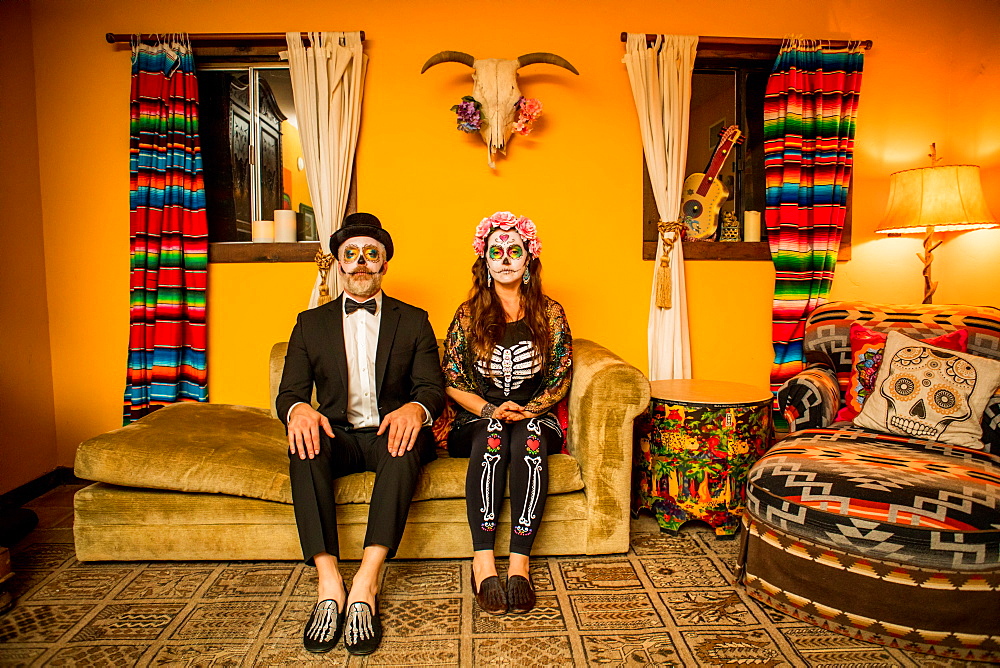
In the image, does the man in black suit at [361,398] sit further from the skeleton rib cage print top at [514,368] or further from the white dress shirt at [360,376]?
the skeleton rib cage print top at [514,368]

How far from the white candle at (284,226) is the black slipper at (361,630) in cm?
211

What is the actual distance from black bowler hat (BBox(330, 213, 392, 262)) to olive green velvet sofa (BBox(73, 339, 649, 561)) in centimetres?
88

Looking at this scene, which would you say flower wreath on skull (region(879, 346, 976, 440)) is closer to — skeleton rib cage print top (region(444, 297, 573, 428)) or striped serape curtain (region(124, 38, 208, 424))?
skeleton rib cage print top (region(444, 297, 573, 428))

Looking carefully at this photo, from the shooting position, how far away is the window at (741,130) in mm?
3527

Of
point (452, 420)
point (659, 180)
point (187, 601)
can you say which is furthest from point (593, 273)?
point (187, 601)

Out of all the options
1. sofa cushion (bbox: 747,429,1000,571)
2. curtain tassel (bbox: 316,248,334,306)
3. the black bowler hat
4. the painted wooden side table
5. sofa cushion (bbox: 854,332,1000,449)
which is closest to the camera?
sofa cushion (bbox: 747,429,1000,571)

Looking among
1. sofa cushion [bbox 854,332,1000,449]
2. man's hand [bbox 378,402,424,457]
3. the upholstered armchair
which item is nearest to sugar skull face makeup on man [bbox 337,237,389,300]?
man's hand [bbox 378,402,424,457]

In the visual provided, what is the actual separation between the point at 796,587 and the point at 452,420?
1436 mm

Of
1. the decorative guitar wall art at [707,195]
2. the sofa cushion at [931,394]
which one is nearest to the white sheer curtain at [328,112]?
the decorative guitar wall art at [707,195]

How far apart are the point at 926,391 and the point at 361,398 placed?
216cm

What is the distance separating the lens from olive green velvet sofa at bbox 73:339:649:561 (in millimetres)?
2346

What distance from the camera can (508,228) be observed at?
2568mm

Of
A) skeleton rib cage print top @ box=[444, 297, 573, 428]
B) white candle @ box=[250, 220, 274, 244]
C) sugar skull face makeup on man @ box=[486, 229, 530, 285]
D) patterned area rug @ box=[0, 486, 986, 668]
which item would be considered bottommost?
patterned area rug @ box=[0, 486, 986, 668]

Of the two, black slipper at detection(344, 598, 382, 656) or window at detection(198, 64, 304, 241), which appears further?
window at detection(198, 64, 304, 241)
